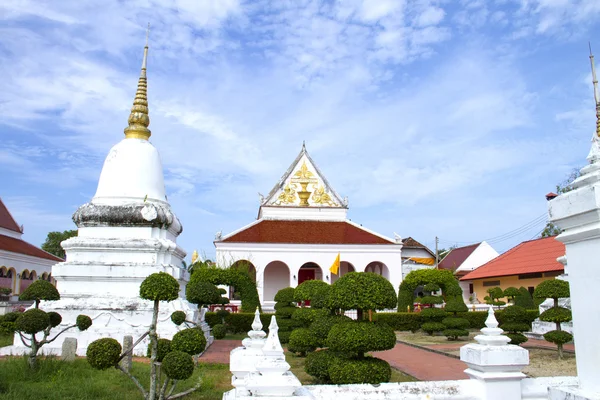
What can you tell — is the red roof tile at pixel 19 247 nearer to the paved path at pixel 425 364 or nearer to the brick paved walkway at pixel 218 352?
the brick paved walkway at pixel 218 352

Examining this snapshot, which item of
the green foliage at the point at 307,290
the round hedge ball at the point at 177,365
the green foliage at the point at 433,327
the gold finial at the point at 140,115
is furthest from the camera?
the green foliage at the point at 433,327

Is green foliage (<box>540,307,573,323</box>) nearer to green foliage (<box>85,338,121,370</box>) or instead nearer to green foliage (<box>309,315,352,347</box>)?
green foliage (<box>309,315,352,347</box>)

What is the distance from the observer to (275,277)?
98.0 feet

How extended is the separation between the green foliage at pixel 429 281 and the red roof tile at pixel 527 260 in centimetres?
457

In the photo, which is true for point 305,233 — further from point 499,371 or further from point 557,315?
point 499,371

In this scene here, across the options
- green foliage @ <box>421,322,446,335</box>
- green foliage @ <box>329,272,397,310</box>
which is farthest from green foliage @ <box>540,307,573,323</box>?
green foliage @ <box>329,272,397,310</box>

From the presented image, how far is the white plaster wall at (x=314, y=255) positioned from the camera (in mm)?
26547

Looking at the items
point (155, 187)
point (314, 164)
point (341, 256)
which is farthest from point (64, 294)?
point (314, 164)

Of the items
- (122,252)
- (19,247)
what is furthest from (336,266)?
(19,247)

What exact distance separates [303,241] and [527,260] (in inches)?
458

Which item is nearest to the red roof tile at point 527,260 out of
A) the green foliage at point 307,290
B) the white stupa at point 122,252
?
the green foliage at point 307,290

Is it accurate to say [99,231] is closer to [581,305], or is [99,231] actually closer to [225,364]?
[225,364]

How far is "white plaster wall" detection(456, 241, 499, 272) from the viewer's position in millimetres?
36125

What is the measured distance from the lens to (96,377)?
25.1ft
